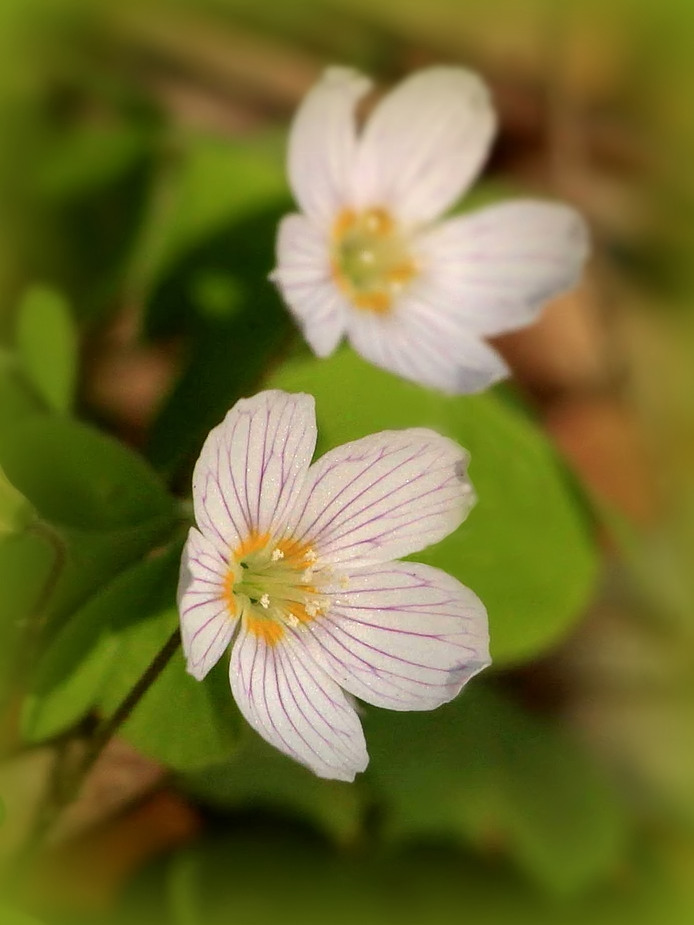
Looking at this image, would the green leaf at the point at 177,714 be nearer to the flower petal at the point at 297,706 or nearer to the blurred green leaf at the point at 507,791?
the flower petal at the point at 297,706

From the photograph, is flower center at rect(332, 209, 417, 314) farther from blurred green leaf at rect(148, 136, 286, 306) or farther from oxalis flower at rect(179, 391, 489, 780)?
oxalis flower at rect(179, 391, 489, 780)

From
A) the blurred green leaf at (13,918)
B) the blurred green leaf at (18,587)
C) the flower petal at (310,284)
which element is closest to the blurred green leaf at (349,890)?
the blurred green leaf at (13,918)

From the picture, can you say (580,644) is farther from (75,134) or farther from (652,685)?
(75,134)

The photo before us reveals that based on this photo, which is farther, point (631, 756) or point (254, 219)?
point (631, 756)

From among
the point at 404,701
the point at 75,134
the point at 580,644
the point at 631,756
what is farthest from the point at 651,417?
the point at 404,701

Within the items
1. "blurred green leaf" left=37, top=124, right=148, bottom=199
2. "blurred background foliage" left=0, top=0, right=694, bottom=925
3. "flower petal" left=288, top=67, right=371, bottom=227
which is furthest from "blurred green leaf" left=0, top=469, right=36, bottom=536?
"blurred green leaf" left=37, top=124, right=148, bottom=199

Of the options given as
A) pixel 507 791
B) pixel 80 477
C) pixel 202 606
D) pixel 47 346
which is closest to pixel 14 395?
pixel 47 346

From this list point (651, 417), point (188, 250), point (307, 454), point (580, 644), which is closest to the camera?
point (307, 454)

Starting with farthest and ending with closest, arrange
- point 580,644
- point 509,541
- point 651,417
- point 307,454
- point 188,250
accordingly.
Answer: point 651,417
point 580,644
point 188,250
point 509,541
point 307,454

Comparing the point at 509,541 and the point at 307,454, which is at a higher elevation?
the point at 307,454
